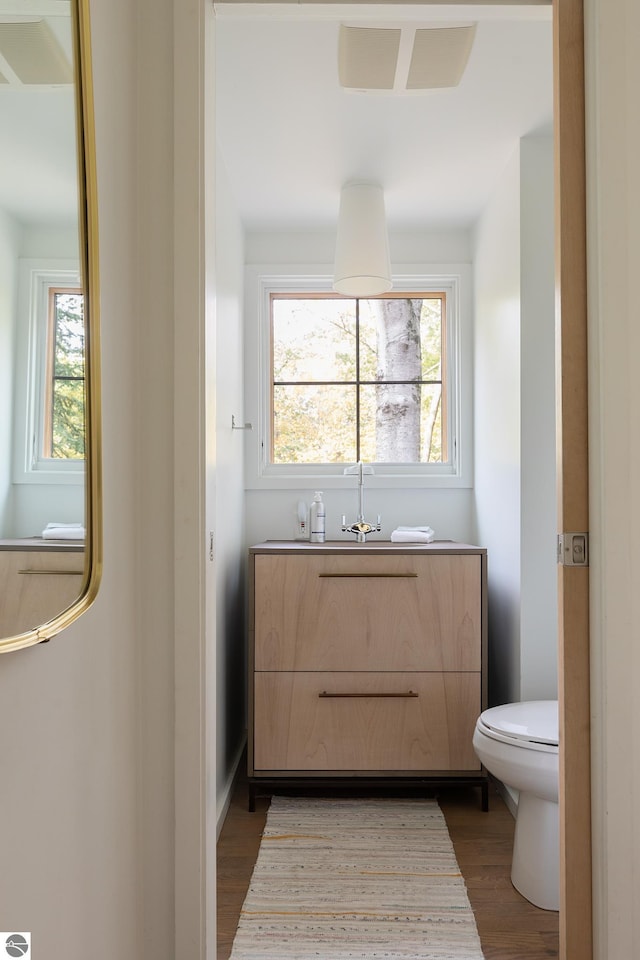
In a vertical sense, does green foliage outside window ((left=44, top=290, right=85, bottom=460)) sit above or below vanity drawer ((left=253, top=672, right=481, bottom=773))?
above

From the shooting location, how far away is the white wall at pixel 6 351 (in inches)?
30.4

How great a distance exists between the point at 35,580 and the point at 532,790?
5.09ft

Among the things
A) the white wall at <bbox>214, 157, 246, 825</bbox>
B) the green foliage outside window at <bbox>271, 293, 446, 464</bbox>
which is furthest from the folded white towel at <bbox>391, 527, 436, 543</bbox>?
the white wall at <bbox>214, 157, 246, 825</bbox>

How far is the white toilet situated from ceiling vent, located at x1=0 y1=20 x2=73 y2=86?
5.84 ft

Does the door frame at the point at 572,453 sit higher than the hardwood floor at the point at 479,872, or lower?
higher

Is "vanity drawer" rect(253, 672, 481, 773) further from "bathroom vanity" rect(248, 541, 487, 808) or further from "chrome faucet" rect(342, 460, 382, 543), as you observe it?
"chrome faucet" rect(342, 460, 382, 543)

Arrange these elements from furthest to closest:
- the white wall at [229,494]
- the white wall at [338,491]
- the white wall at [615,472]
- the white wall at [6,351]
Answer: the white wall at [338,491] < the white wall at [229,494] < the white wall at [615,472] < the white wall at [6,351]

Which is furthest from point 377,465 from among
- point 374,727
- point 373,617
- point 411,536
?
point 374,727

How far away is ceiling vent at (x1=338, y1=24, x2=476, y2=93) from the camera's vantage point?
185 centimetres

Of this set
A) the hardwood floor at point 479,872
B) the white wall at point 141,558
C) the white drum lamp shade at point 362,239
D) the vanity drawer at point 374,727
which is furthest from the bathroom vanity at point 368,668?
the white wall at point 141,558

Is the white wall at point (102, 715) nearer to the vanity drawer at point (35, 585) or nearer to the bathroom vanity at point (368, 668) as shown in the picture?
the vanity drawer at point (35, 585)

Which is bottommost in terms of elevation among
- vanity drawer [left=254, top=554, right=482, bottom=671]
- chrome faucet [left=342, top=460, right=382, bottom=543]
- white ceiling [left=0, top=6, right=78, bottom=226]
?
vanity drawer [left=254, top=554, right=482, bottom=671]

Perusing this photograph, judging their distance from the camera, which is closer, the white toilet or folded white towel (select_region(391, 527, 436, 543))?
the white toilet

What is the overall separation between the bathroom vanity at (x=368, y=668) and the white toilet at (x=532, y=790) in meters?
0.50
